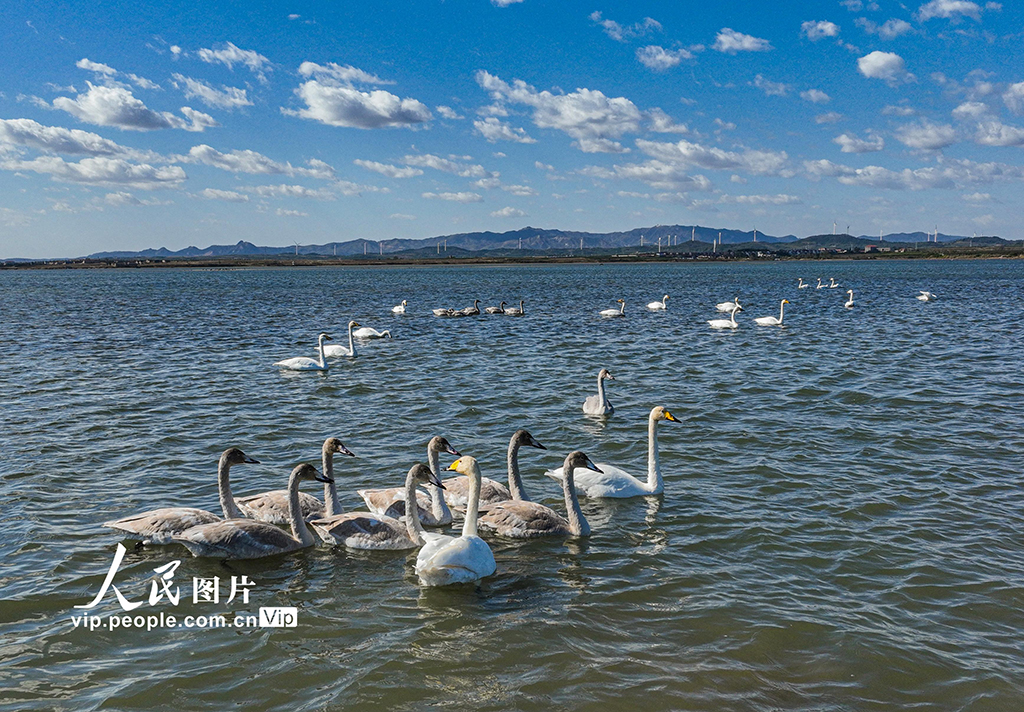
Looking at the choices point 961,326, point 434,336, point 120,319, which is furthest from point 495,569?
point 120,319

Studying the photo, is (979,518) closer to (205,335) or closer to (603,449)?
(603,449)

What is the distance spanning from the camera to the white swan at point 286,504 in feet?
32.2

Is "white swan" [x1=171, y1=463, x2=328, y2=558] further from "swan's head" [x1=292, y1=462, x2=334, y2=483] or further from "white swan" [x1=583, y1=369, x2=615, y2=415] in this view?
"white swan" [x1=583, y1=369, x2=615, y2=415]

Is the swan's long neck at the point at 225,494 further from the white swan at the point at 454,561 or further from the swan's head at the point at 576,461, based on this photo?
the swan's head at the point at 576,461

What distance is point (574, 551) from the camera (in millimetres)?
9141

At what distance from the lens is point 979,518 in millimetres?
9703

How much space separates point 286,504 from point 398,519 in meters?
1.54

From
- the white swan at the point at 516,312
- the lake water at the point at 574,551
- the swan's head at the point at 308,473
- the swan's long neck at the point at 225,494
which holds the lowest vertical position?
the lake water at the point at 574,551

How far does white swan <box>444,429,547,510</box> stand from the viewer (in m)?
10.6

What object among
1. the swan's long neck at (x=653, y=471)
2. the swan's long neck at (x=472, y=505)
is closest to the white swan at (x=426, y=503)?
the swan's long neck at (x=472, y=505)

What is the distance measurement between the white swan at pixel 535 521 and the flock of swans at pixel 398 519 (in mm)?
13

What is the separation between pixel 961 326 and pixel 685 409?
74.0ft

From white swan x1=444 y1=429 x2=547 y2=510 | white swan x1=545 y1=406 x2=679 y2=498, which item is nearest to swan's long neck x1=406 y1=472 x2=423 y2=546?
white swan x1=444 y1=429 x2=547 y2=510

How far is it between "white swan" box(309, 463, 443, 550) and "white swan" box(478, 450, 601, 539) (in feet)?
3.44
